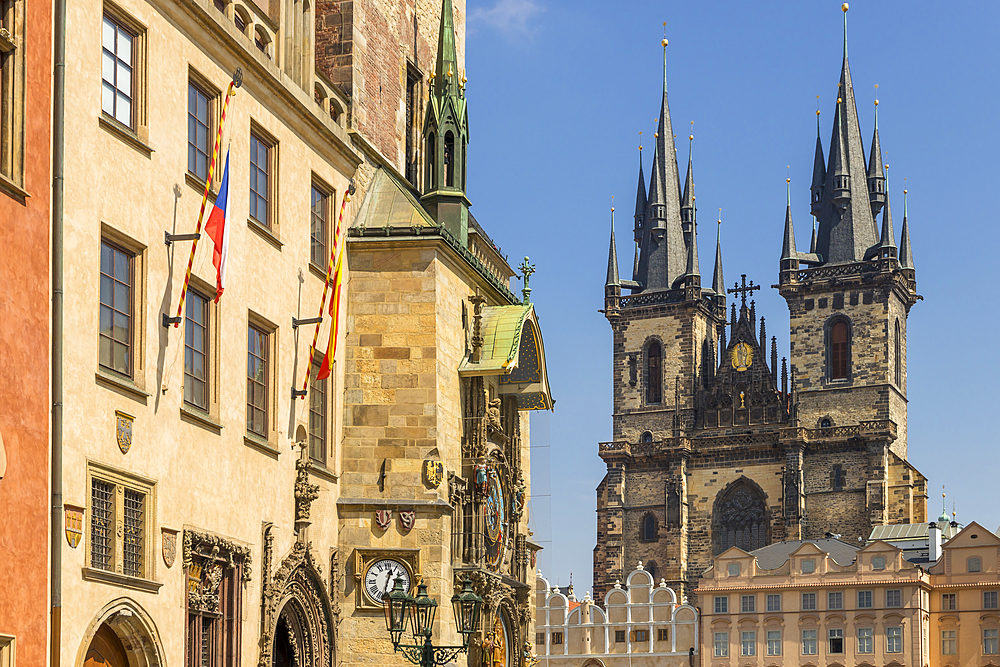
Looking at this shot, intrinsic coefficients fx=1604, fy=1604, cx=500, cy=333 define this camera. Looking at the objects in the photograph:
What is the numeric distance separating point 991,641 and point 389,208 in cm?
6138

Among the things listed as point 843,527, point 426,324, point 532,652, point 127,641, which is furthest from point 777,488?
point 127,641

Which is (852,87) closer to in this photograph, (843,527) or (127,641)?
(843,527)

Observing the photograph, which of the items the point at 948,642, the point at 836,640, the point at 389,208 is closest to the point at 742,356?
the point at 836,640

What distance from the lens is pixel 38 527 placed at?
1545 centimetres

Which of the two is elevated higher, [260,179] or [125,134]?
[260,179]

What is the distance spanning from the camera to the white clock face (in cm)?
2305

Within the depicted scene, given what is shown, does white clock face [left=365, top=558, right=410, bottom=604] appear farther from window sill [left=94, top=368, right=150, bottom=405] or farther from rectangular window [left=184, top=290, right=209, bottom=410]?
window sill [left=94, top=368, right=150, bottom=405]

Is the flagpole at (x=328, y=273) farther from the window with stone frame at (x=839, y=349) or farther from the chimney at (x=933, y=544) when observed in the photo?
the window with stone frame at (x=839, y=349)

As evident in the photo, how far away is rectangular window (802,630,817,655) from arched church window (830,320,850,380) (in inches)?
682

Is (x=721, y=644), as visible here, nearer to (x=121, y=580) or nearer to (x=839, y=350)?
(x=839, y=350)

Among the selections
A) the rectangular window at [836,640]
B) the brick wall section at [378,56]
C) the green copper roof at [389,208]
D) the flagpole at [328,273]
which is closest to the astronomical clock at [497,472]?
the green copper roof at [389,208]

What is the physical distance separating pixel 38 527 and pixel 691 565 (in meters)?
80.3

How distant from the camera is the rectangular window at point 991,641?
255 feet

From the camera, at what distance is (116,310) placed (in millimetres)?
17344
